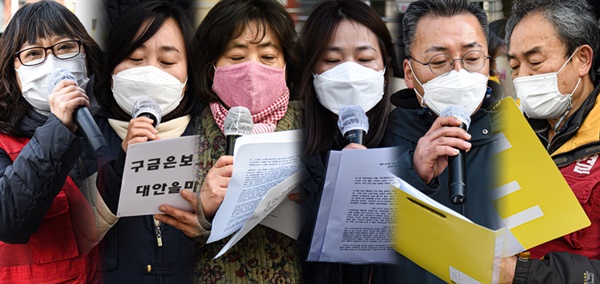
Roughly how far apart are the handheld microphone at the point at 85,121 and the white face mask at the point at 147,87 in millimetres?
192

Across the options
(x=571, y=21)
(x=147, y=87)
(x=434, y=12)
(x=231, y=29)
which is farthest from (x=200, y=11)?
(x=571, y=21)

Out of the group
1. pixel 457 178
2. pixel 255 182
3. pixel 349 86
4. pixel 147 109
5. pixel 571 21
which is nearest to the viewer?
pixel 457 178

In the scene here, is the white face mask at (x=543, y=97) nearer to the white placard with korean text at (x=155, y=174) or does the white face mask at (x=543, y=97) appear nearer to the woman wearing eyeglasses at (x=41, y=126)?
the white placard with korean text at (x=155, y=174)

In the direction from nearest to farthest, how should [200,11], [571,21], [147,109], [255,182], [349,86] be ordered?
1. [255,182]
2. [147,109]
3. [349,86]
4. [200,11]
5. [571,21]

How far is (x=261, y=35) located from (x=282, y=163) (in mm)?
594

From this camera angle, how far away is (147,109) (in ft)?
9.16

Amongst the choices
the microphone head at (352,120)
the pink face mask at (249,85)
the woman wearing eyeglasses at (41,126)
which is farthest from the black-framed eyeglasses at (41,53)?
the microphone head at (352,120)

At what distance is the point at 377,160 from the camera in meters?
2.65

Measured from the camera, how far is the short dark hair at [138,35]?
3000 millimetres

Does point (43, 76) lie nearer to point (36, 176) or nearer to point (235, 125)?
point (36, 176)

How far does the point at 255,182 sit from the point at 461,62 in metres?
1.10

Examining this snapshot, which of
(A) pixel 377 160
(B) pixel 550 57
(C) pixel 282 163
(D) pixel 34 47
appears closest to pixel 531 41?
(B) pixel 550 57

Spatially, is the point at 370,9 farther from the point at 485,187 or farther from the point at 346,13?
the point at 485,187

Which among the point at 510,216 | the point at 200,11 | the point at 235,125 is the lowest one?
the point at 510,216
